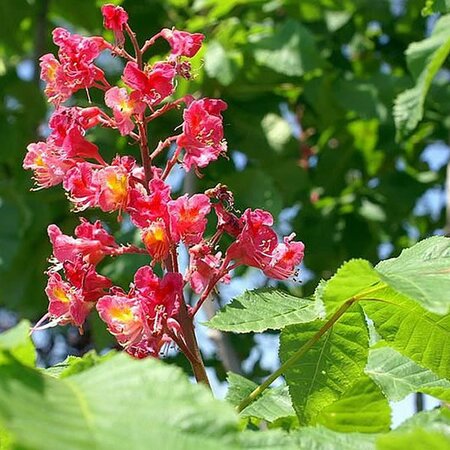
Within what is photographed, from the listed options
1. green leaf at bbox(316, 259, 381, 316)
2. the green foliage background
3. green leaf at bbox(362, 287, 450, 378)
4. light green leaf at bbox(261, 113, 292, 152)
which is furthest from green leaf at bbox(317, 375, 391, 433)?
light green leaf at bbox(261, 113, 292, 152)

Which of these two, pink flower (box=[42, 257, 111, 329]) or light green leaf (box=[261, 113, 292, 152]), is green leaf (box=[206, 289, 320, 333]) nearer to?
pink flower (box=[42, 257, 111, 329])

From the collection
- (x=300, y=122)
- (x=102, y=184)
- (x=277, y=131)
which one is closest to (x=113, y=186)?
(x=102, y=184)

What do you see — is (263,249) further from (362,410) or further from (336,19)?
(336,19)

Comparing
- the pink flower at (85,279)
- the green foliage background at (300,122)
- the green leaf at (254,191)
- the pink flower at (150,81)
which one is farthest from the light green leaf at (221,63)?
the pink flower at (85,279)

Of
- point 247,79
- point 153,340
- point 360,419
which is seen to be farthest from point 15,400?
point 247,79

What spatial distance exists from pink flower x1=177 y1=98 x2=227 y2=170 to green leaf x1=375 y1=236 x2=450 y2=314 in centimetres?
35

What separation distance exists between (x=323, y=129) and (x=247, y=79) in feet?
1.45

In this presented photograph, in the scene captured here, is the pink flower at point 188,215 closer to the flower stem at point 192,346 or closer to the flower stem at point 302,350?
the flower stem at point 192,346

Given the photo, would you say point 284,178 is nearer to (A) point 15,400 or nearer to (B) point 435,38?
(B) point 435,38

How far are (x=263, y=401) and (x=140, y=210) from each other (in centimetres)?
36

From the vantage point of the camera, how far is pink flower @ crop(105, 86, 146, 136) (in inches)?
50.7

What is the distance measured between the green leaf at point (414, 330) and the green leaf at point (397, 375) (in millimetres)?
131

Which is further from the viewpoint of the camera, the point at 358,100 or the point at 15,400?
the point at 358,100

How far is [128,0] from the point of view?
311 centimetres
